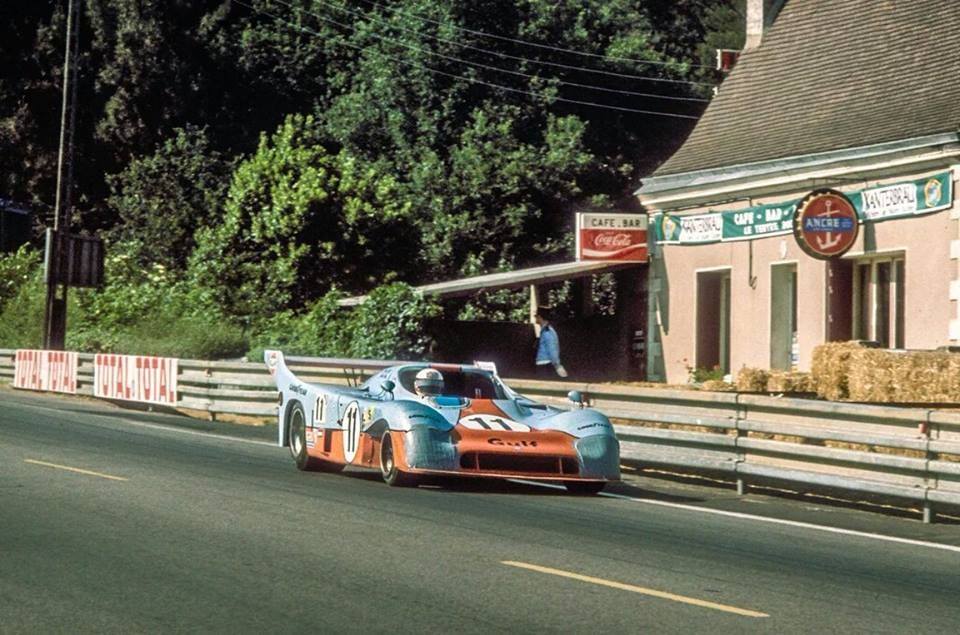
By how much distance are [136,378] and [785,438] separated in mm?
14312

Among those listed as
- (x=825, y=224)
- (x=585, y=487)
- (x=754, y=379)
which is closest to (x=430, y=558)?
(x=585, y=487)

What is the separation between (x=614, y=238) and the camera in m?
31.0

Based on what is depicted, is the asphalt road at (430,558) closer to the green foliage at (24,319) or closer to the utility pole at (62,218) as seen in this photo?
the utility pole at (62,218)

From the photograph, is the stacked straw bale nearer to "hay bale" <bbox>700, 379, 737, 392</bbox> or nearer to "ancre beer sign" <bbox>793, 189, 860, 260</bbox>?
"hay bale" <bbox>700, 379, 737, 392</bbox>

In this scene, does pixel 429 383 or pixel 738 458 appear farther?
pixel 738 458

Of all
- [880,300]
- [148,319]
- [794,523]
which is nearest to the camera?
[794,523]

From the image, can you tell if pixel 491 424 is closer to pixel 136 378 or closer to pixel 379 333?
pixel 136 378

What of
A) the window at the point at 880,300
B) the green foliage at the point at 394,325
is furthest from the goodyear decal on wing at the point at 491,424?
the green foliage at the point at 394,325

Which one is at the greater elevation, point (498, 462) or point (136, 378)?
point (136, 378)

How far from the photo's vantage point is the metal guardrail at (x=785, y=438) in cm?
1317

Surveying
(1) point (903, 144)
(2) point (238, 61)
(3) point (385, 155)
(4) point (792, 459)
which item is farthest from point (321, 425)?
(2) point (238, 61)

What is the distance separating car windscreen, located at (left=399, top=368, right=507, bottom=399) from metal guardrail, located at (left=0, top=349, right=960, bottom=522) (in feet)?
5.28

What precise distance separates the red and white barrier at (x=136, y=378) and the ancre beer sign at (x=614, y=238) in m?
8.69

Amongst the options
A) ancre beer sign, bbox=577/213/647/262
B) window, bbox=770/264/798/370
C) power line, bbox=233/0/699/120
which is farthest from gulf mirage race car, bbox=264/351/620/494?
power line, bbox=233/0/699/120
